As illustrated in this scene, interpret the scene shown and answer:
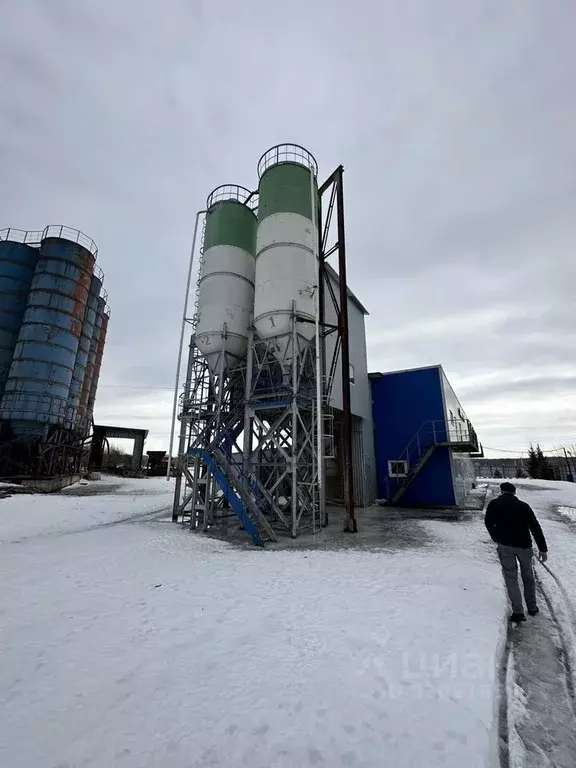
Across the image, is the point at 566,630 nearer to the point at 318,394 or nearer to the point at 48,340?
the point at 318,394

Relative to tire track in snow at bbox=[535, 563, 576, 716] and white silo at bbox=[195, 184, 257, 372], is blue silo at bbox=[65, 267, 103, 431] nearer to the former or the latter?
white silo at bbox=[195, 184, 257, 372]

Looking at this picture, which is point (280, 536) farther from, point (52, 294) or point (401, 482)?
point (52, 294)

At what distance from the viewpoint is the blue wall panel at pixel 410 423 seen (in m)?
19.5

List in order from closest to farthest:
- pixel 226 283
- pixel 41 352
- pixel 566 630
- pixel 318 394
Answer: pixel 566 630
pixel 318 394
pixel 226 283
pixel 41 352

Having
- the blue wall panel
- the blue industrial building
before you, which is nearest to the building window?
the blue industrial building

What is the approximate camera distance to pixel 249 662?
408 centimetres

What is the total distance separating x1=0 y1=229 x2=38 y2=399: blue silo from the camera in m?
26.7

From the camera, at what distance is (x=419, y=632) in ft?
15.5

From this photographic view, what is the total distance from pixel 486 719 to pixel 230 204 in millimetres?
17772

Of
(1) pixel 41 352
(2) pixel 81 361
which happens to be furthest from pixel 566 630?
(2) pixel 81 361

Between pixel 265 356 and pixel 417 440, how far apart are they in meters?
11.8

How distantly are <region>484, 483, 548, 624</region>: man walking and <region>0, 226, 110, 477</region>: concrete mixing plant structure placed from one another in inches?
1073

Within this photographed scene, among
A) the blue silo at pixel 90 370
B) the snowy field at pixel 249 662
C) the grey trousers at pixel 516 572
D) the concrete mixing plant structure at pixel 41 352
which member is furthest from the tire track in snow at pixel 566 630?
the blue silo at pixel 90 370

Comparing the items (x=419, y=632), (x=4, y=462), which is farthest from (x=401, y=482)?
(x=4, y=462)
